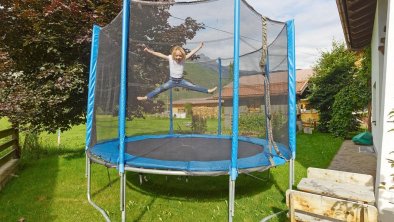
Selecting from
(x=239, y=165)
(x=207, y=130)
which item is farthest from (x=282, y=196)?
(x=207, y=130)

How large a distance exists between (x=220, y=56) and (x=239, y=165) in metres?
1.89

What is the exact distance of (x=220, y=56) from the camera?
4129 mm

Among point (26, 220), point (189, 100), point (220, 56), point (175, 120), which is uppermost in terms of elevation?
point (220, 56)

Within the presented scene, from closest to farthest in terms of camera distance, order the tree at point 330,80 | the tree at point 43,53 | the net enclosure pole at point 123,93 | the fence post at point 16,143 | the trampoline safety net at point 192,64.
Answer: the net enclosure pole at point 123,93 → the trampoline safety net at point 192,64 → the tree at point 43,53 → the fence post at point 16,143 → the tree at point 330,80

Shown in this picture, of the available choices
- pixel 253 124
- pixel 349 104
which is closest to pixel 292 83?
pixel 253 124

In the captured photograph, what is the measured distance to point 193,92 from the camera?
4.27 m

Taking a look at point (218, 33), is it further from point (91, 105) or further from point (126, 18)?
point (91, 105)

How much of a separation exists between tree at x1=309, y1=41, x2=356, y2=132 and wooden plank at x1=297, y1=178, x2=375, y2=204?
9.13 metres

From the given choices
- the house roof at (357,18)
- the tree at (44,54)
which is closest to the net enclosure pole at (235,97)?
the house roof at (357,18)

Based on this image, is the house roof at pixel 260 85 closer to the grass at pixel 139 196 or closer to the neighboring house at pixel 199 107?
the neighboring house at pixel 199 107

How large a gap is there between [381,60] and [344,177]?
318 centimetres

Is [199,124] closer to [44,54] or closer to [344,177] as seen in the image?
[344,177]

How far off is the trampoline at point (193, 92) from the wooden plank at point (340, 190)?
1.96 feet

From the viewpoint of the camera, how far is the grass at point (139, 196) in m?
2.99
